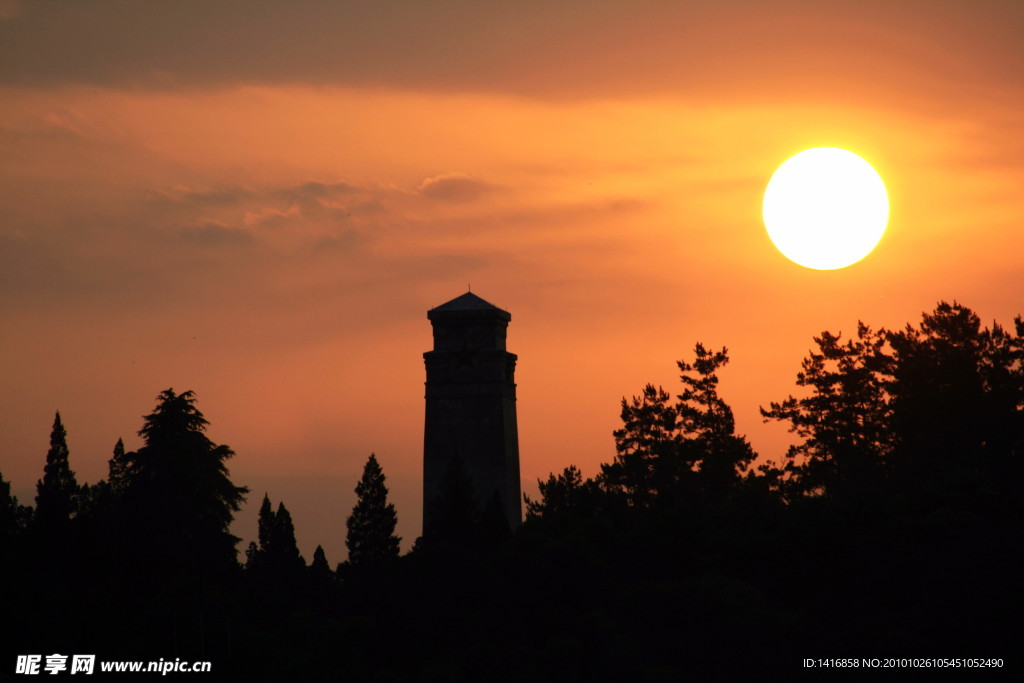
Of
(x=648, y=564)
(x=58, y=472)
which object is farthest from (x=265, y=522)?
(x=648, y=564)

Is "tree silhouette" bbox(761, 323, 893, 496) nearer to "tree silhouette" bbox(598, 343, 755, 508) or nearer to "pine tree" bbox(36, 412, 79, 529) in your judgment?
"tree silhouette" bbox(598, 343, 755, 508)

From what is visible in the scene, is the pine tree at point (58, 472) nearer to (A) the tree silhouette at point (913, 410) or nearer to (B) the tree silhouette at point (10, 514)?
(B) the tree silhouette at point (10, 514)

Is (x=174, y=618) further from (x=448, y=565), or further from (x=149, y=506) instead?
(x=149, y=506)

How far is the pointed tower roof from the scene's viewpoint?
98.4m

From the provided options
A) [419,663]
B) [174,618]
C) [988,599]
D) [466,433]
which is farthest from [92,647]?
[988,599]

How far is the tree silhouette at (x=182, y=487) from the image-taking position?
89875 millimetres

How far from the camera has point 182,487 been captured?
304 feet

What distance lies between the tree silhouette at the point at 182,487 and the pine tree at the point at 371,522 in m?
7.57

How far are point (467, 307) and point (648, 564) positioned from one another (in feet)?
90.8

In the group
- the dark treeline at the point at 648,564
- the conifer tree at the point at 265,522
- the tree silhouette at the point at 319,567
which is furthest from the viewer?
the conifer tree at the point at 265,522

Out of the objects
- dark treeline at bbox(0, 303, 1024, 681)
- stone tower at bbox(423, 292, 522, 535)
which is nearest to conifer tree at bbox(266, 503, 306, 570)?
dark treeline at bbox(0, 303, 1024, 681)

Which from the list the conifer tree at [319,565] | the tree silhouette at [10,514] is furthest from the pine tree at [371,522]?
the tree silhouette at [10,514]

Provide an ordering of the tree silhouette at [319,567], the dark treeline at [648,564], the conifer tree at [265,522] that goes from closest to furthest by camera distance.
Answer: the dark treeline at [648,564], the tree silhouette at [319,567], the conifer tree at [265,522]

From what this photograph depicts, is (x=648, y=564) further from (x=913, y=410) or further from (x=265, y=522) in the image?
(x=265, y=522)
